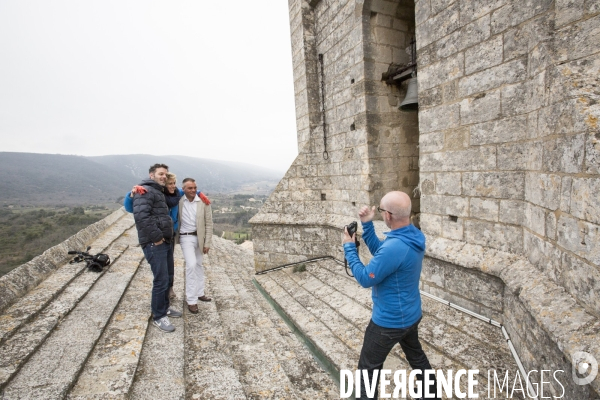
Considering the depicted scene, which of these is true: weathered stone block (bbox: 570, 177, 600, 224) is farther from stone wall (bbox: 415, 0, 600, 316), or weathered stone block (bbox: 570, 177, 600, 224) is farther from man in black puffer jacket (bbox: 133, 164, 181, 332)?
man in black puffer jacket (bbox: 133, 164, 181, 332)

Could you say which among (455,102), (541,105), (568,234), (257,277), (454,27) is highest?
(454,27)

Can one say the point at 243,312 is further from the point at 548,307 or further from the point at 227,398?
the point at 548,307

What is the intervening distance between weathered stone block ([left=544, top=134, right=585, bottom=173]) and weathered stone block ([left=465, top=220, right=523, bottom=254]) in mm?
802

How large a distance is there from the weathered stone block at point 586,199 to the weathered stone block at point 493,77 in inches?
50.0

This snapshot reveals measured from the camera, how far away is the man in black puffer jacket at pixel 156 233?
2949 mm

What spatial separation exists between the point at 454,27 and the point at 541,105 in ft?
4.59

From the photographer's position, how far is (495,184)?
288 centimetres

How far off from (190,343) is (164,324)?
372mm

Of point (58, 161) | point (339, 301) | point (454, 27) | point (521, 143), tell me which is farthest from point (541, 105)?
point (58, 161)

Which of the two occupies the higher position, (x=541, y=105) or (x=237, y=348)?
(x=541, y=105)

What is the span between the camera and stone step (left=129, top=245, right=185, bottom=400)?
2.16 meters

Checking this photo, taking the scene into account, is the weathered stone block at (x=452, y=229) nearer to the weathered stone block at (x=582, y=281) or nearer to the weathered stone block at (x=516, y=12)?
the weathered stone block at (x=582, y=281)

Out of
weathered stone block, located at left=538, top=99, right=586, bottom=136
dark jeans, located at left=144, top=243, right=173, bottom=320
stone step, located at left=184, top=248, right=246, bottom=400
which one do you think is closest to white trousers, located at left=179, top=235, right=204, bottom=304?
stone step, located at left=184, top=248, right=246, bottom=400

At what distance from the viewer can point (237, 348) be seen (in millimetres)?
3078
